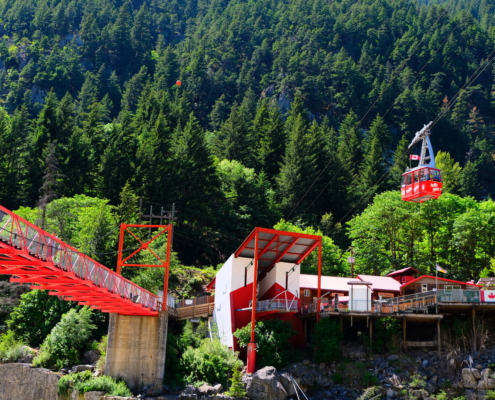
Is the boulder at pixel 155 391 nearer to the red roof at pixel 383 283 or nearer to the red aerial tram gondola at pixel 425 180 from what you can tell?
the red roof at pixel 383 283

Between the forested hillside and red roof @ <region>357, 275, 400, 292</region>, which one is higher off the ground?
the forested hillside

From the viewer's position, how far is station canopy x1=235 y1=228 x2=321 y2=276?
46250 mm

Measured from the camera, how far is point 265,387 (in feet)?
132

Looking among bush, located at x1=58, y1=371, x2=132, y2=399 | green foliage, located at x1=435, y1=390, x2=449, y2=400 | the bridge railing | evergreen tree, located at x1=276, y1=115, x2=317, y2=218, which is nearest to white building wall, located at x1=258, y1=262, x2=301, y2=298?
the bridge railing

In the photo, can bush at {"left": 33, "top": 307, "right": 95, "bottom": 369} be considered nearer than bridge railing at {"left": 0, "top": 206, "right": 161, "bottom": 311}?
No

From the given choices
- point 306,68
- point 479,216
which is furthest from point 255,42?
point 479,216

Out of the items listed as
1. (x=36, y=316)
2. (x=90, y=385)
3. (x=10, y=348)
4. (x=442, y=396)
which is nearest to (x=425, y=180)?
(x=442, y=396)

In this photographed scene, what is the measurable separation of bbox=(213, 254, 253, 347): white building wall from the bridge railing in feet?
27.7

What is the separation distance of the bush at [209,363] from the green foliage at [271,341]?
1361 mm

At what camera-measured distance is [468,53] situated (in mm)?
150000

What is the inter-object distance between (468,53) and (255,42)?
2028 inches

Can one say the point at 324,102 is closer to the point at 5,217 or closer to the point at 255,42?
the point at 255,42

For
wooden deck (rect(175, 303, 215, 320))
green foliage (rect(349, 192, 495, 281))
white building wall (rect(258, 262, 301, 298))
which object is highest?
green foliage (rect(349, 192, 495, 281))

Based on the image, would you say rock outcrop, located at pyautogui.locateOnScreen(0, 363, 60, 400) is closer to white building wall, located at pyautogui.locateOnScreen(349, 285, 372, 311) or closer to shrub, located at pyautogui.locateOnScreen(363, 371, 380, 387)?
shrub, located at pyautogui.locateOnScreen(363, 371, 380, 387)
